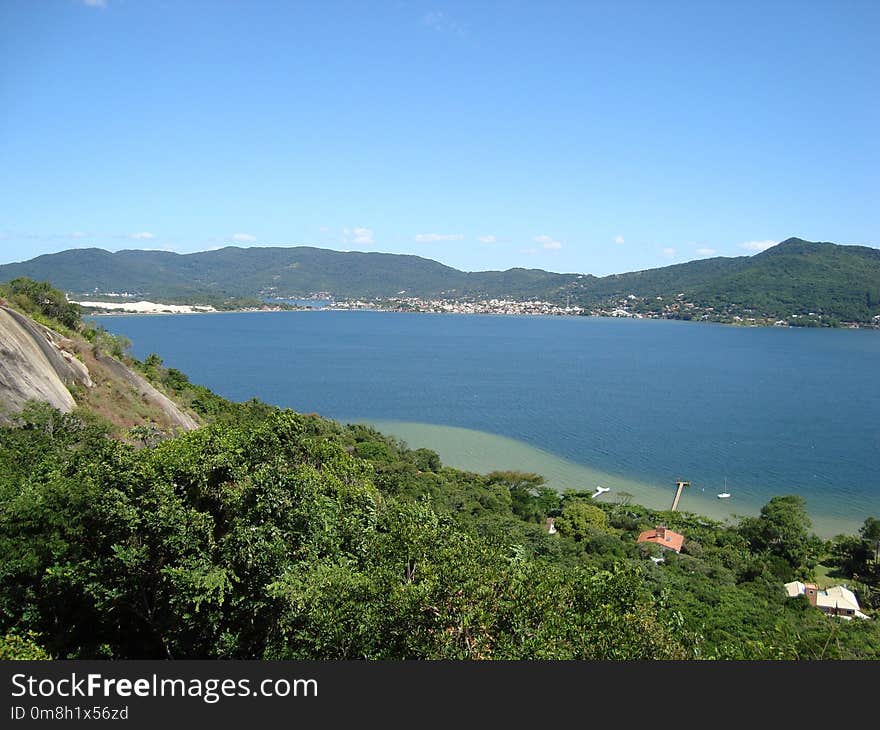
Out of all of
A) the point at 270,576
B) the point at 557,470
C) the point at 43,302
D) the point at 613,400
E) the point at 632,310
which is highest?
the point at 632,310

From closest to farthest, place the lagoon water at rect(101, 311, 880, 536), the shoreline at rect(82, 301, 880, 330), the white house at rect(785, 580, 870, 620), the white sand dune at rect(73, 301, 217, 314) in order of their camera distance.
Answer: the white house at rect(785, 580, 870, 620)
the lagoon water at rect(101, 311, 880, 536)
the shoreline at rect(82, 301, 880, 330)
the white sand dune at rect(73, 301, 217, 314)

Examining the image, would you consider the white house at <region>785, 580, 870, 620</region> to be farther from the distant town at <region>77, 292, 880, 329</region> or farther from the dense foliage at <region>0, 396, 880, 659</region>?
the distant town at <region>77, 292, 880, 329</region>

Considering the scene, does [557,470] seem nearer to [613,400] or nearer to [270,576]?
[613,400]

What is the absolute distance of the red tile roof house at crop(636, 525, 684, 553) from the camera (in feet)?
74.1

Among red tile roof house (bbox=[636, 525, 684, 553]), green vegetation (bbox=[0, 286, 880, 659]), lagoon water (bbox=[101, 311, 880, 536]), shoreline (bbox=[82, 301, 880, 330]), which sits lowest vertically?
red tile roof house (bbox=[636, 525, 684, 553])

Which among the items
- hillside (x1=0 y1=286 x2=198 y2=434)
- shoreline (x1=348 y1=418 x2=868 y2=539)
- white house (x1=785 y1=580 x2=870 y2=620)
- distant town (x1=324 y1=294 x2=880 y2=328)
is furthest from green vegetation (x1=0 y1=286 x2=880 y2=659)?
distant town (x1=324 y1=294 x2=880 y2=328)

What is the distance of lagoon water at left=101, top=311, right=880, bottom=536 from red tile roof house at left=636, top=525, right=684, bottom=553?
20.6 ft

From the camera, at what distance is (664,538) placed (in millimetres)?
22953

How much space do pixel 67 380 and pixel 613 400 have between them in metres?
44.9

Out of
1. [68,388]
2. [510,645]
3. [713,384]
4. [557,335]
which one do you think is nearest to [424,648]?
[510,645]

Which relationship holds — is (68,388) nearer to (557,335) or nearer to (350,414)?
(350,414)

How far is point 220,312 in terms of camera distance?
175375 millimetres

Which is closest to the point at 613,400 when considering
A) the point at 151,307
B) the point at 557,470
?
the point at 557,470

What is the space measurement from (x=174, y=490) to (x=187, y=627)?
5.60ft
